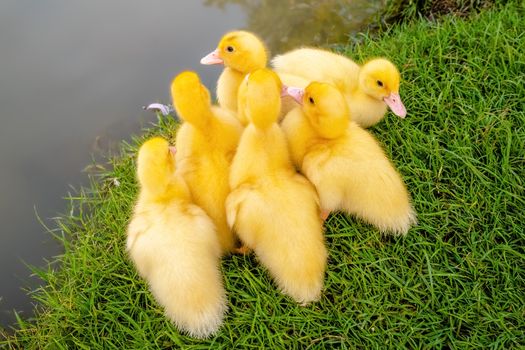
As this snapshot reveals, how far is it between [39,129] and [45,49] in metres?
0.64

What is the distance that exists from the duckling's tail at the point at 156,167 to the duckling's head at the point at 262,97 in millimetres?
326

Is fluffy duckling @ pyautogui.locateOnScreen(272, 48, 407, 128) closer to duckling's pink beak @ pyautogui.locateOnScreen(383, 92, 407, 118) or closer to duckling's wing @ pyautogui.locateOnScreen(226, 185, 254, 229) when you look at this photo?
duckling's pink beak @ pyautogui.locateOnScreen(383, 92, 407, 118)

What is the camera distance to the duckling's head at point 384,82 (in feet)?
7.03

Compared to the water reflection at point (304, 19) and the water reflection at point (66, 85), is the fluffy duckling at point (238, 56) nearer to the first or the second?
the water reflection at point (66, 85)

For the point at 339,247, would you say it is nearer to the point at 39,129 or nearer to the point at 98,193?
the point at 98,193

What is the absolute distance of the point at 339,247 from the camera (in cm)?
210

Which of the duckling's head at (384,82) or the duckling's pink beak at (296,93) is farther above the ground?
the duckling's pink beak at (296,93)

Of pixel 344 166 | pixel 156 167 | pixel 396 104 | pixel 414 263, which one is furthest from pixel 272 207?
pixel 396 104

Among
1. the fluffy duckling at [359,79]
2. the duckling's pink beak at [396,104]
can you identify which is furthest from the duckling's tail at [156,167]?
the duckling's pink beak at [396,104]

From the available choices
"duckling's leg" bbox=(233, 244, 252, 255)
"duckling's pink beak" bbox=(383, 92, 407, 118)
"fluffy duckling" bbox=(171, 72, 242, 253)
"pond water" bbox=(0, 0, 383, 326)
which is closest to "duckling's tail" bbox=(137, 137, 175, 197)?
"fluffy duckling" bbox=(171, 72, 242, 253)

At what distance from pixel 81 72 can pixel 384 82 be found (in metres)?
1.91

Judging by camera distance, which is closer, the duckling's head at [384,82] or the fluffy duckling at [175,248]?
the fluffy duckling at [175,248]

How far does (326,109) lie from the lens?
1900 mm

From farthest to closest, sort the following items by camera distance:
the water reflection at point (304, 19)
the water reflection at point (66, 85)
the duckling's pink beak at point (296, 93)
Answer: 1. the water reflection at point (304, 19)
2. the water reflection at point (66, 85)
3. the duckling's pink beak at point (296, 93)
